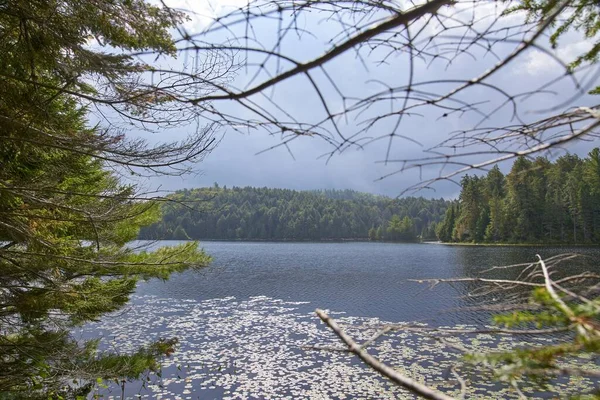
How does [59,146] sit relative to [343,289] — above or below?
above

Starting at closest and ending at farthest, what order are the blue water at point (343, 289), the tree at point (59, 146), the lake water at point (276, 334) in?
the tree at point (59, 146), the lake water at point (276, 334), the blue water at point (343, 289)

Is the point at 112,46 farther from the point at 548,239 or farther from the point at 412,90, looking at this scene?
the point at 548,239

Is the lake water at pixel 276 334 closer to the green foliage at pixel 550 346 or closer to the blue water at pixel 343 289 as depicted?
the blue water at pixel 343 289

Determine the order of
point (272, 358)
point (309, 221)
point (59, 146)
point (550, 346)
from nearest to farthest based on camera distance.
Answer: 1. point (550, 346)
2. point (59, 146)
3. point (272, 358)
4. point (309, 221)

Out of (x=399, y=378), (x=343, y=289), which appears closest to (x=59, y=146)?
(x=399, y=378)

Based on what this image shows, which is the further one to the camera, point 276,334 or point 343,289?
point 343,289

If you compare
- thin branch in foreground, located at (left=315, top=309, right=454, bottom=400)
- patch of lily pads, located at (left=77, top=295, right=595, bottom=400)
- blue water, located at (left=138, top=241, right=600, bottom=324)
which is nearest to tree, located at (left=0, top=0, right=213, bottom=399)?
thin branch in foreground, located at (left=315, top=309, right=454, bottom=400)

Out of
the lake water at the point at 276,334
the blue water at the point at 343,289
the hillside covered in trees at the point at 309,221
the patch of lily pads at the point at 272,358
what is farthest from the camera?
the hillside covered in trees at the point at 309,221

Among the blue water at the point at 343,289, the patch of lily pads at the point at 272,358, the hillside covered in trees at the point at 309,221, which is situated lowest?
the patch of lily pads at the point at 272,358

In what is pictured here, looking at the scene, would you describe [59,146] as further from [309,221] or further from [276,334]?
[309,221]

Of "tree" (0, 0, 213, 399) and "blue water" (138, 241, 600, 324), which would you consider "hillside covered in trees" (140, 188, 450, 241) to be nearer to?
"blue water" (138, 241, 600, 324)

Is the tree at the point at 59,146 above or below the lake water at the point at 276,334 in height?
above

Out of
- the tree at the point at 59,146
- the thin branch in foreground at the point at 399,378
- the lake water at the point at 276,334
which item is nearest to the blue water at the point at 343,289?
the lake water at the point at 276,334

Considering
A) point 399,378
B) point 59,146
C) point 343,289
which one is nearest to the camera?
point 399,378
